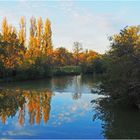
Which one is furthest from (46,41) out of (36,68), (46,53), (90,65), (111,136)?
(111,136)

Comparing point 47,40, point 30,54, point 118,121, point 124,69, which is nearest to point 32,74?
point 30,54

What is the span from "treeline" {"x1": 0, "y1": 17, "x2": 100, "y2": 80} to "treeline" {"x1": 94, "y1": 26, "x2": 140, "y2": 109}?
2251 centimetres

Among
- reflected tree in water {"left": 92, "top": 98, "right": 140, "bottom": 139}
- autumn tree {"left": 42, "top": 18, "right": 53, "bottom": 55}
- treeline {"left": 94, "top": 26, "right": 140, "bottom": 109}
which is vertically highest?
autumn tree {"left": 42, "top": 18, "right": 53, "bottom": 55}

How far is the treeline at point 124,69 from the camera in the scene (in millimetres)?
16620

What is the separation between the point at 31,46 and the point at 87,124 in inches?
1613

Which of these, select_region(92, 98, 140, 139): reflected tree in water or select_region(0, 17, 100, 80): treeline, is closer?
select_region(92, 98, 140, 139): reflected tree in water

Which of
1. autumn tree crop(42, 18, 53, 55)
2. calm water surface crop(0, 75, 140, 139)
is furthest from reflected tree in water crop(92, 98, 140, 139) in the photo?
autumn tree crop(42, 18, 53, 55)

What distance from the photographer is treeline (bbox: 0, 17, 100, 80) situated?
4291 centimetres

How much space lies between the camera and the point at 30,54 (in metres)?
48.8

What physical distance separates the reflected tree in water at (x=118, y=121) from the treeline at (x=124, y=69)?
2.50 feet

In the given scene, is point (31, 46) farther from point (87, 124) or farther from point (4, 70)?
point (87, 124)

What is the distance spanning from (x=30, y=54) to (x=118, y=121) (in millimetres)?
35703

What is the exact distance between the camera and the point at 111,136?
11.6 m

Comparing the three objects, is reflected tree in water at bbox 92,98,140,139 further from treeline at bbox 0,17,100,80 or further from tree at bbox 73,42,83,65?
tree at bbox 73,42,83,65
